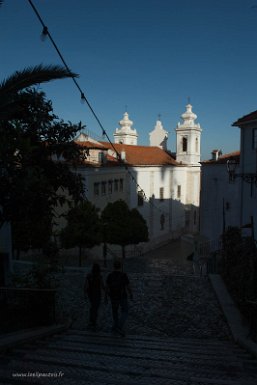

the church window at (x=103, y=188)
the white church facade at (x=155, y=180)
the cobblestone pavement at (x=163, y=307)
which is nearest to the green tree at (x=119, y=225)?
the white church facade at (x=155, y=180)

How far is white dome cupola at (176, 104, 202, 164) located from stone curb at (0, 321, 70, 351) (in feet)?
163

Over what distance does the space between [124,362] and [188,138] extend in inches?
2063

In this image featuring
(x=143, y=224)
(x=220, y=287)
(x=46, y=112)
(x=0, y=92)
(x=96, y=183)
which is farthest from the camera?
(x=96, y=183)

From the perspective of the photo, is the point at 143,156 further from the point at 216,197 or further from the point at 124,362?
the point at 124,362

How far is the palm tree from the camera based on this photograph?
23.8 ft

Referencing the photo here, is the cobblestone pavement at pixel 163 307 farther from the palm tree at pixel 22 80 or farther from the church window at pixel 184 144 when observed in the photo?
the church window at pixel 184 144

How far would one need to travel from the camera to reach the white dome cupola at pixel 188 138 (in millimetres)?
56500

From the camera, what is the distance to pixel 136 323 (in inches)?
367

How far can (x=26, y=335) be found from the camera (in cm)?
682

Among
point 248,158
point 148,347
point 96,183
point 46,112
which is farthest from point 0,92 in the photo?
point 96,183

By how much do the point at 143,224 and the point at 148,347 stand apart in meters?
26.9

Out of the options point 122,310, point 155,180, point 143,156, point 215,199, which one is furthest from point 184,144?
point 122,310

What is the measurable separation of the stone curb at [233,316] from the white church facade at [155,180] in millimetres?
23672

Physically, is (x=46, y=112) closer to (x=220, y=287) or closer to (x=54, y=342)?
(x=54, y=342)
